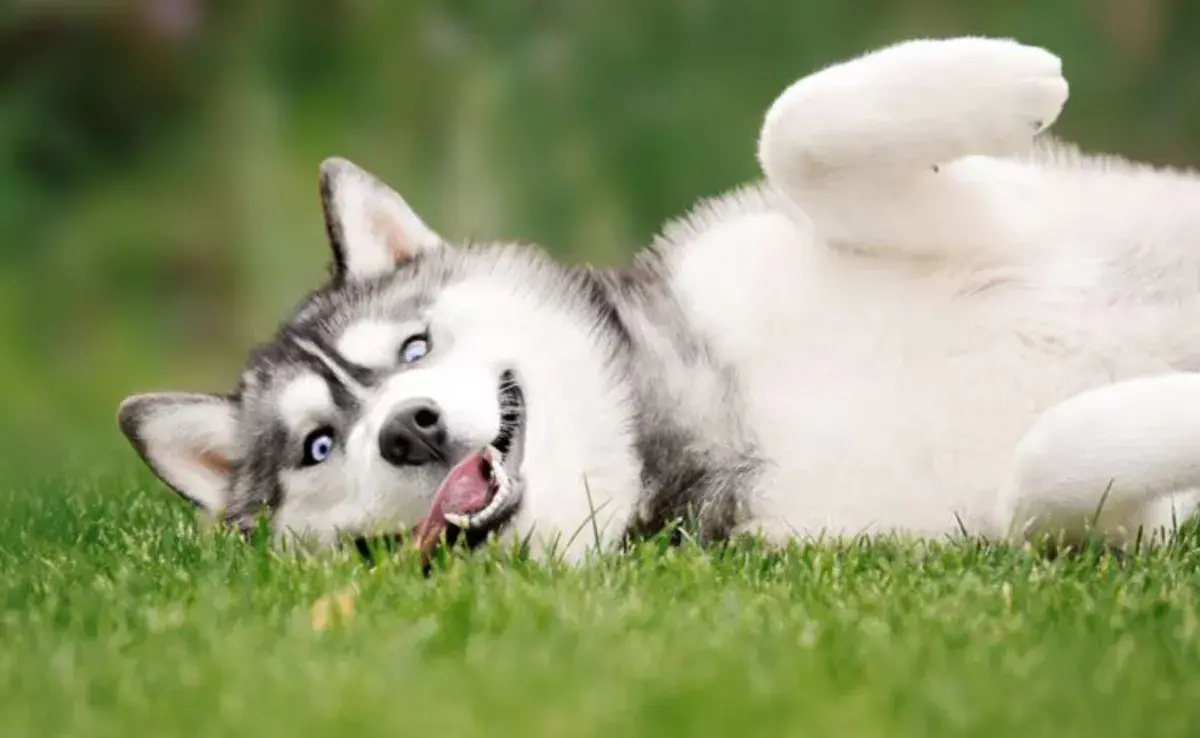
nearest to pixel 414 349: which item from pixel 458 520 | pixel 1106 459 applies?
pixel 458 520

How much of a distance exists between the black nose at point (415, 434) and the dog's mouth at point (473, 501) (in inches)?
2.3

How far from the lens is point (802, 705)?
1.75 meters

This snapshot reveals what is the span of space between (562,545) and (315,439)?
24.0 inches

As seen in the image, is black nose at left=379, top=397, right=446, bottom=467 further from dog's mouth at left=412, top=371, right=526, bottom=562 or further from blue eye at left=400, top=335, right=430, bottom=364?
blue eye at left=400, top=335, right=430, bottom=364

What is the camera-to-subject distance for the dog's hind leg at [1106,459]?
8.27 feet

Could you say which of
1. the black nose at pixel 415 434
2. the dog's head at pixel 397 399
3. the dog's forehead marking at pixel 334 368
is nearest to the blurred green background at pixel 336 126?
the dog's head at pixel 397 399

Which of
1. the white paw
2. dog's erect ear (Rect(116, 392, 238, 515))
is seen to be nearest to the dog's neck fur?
the white paw

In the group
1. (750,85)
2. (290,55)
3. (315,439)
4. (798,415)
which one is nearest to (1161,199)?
(798,415)

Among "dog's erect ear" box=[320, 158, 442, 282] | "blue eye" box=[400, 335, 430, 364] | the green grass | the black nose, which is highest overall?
"dog's erect ear" box=[320, 158, 442, 282]

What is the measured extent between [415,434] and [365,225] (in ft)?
2.92

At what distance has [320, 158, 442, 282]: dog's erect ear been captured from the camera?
3396mm

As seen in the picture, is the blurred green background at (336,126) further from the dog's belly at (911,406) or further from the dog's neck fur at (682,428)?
the dog's belly at (911,406)

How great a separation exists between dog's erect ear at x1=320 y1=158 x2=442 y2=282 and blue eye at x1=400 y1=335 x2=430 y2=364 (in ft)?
1.18

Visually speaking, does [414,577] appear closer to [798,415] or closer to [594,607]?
[594,607]
